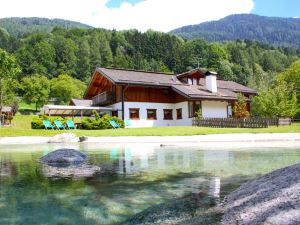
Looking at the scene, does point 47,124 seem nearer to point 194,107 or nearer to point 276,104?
point 194,107

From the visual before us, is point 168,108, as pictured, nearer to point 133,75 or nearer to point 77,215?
point 133,75

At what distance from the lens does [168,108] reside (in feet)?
129

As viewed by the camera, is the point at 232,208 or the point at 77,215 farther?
the point at 77,215

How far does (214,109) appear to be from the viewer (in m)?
38.6

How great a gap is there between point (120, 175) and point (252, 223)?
5.11m

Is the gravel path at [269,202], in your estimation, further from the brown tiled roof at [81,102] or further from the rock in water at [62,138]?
the brown tiled roof at [81,102]

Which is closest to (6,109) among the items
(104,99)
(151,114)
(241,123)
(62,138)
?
(104,99)

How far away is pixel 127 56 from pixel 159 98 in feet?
256

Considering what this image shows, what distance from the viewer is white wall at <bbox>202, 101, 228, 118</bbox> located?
37.8 metres

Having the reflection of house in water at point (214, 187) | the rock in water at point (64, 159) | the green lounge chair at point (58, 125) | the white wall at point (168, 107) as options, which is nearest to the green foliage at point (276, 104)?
the white wall at point (168, 107)

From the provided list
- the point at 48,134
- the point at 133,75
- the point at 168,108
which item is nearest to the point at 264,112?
the point at 168,108

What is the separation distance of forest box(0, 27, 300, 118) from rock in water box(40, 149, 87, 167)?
74.3 metres

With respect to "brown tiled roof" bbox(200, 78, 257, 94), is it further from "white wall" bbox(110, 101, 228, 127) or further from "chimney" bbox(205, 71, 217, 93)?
"white wall" bbox(110, 101, 228, 127)

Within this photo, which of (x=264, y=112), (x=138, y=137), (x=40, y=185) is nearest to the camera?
(x=40, y=185)
